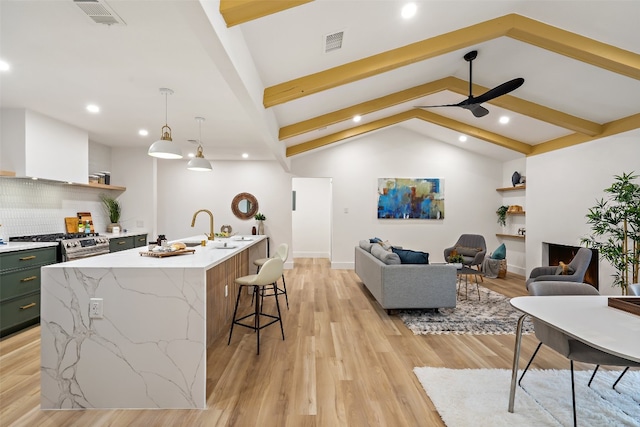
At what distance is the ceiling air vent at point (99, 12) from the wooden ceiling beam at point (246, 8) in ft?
2.33

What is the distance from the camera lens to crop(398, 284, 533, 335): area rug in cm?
342

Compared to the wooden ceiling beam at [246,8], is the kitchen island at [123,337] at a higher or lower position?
lower

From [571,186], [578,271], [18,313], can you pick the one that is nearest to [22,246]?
[18,313]

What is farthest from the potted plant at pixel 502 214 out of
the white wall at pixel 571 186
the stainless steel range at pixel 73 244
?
the stainless steel range at pixel 73 244

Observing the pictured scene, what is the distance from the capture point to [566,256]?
5410 mm

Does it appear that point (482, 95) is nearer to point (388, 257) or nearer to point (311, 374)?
point (388, 257)

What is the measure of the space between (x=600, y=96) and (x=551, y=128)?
122 centimetres

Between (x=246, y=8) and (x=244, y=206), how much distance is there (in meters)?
5.43

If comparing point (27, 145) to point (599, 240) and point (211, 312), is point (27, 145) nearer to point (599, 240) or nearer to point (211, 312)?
point (211, 312)

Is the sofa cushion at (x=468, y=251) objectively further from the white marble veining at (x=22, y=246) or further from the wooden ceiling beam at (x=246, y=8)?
the white marble veining at (x=22, y=246)

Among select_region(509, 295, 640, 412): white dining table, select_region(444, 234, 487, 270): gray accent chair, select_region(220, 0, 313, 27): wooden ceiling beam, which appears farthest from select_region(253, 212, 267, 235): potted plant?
select_region(509, 295, 640, 412): white dining table

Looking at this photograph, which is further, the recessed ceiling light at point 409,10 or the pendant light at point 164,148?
the pendant light at point 164,148

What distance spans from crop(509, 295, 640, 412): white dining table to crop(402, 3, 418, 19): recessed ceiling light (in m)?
2.44

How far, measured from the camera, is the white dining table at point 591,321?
1.30 metres
